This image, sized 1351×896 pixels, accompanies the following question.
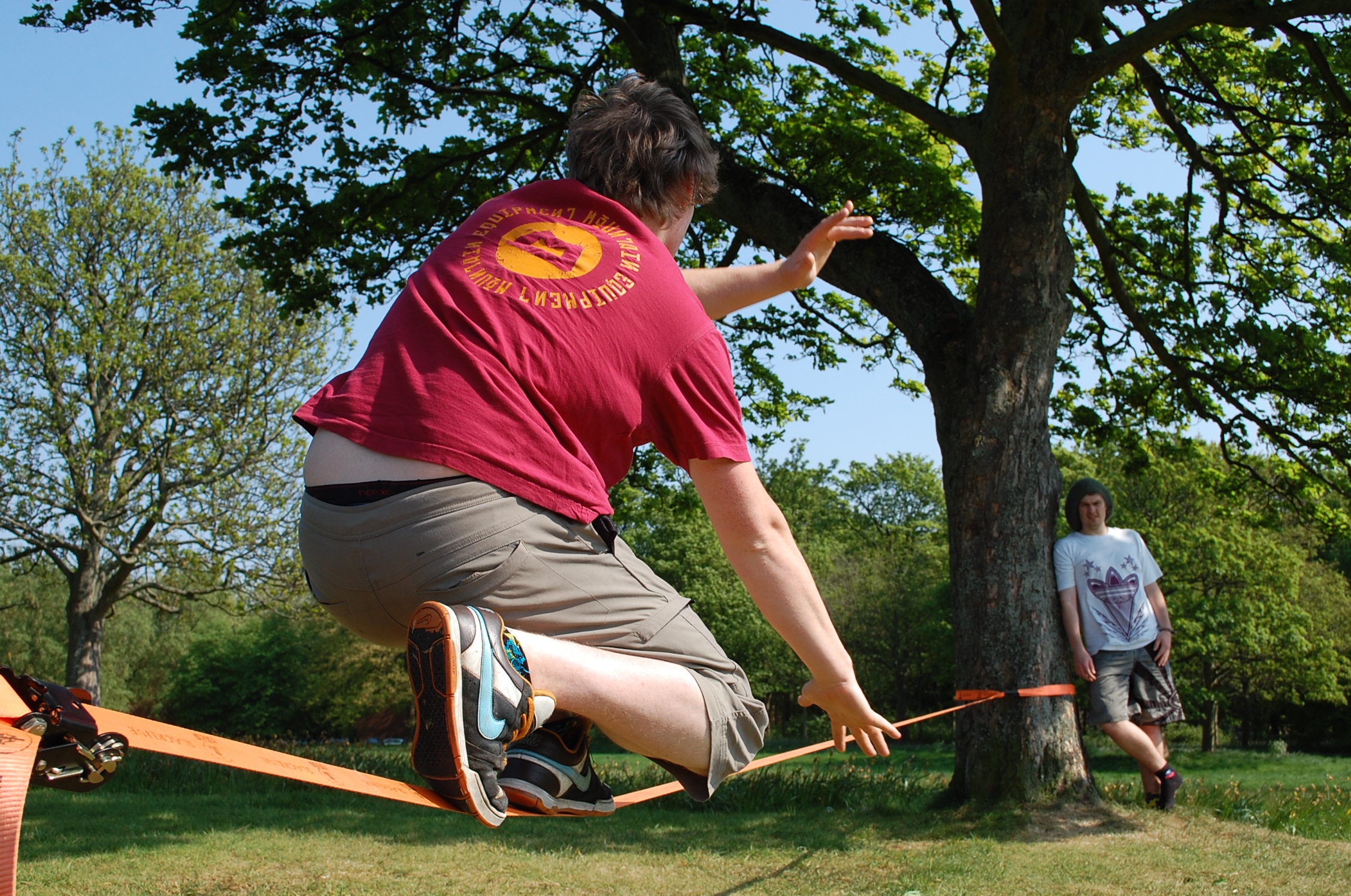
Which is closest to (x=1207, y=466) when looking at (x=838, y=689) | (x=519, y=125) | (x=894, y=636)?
(x=519, y=125)

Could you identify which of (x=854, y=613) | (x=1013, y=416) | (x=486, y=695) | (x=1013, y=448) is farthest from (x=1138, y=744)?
(x=854, y=613)

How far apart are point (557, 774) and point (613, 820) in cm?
535

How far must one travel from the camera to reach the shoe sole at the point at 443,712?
169 centimetres

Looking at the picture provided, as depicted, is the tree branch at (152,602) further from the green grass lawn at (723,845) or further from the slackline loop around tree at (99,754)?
the slackline loop around tree at (99,754)

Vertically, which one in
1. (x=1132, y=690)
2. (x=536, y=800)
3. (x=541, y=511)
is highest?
(x=541, y=511)

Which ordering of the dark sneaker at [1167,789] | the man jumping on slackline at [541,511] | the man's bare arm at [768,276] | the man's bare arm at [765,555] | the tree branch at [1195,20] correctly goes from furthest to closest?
the tree branch at [1195,20]
the dark sneaker at [1167,789]
the man's bare arm at [768,276]
the man's bare arm at [765,555]
the man jumping on slackline at [541,511]

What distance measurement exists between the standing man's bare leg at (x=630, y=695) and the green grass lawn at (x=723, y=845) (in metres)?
3.05

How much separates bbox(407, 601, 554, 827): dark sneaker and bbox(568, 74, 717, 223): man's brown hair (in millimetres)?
1068

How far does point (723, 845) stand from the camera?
6109 millimetres

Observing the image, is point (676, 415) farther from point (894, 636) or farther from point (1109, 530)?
point (894, 636)

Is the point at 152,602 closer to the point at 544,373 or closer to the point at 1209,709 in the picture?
the point at 544,373

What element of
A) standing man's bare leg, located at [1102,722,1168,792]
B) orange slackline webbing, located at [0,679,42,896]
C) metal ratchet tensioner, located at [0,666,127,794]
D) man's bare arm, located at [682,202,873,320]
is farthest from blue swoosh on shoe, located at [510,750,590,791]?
standing man's bare leg, located at [1102,722,1168,792]

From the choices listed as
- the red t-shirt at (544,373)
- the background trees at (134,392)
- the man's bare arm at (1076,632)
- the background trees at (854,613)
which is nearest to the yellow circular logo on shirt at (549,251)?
the red t-shirt at (544,373)

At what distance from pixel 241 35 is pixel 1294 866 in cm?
1027
